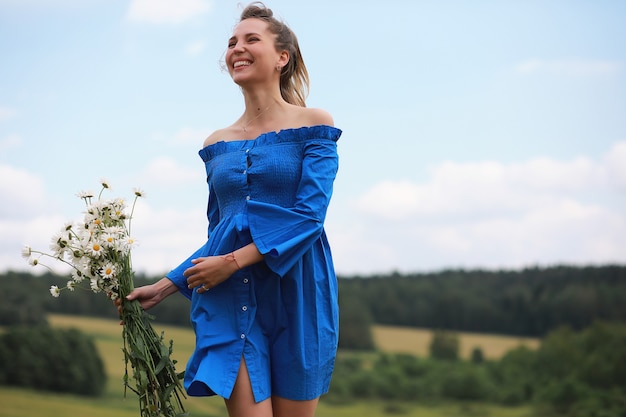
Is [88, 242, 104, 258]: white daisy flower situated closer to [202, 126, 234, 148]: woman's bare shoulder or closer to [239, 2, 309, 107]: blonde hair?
[202, 126, 234, 148]: woman's bare shoulder

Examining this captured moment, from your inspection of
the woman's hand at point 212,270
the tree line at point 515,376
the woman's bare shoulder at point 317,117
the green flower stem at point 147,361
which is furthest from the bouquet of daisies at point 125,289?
the tree line at point 515,376

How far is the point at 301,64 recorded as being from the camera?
3.40 metres

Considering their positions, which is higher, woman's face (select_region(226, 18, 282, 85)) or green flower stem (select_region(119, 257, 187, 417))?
woman's face (select_region(226, 18, 282, 85))

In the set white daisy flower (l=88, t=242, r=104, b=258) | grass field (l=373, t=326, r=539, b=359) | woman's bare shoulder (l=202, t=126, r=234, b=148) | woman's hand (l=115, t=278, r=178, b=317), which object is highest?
woman's bare shoulder (l=202, t=126, r=234, b=148)

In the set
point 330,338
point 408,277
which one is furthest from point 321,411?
point 330,338

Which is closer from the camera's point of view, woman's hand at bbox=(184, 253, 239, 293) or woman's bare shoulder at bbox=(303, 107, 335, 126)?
woman's hand at bbox=(184, 253, 239, 293)

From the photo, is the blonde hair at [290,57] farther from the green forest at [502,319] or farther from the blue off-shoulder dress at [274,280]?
the green forest at [502,319]

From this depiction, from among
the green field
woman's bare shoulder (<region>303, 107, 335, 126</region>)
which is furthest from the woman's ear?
the green field

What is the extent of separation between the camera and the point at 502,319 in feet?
76.5

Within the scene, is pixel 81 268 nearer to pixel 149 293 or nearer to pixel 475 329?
pixel 149 293

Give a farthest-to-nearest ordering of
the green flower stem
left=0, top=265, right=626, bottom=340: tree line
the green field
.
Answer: left=0, top=265, right=626, bottom=340: tree line < the green field < the green flower stem

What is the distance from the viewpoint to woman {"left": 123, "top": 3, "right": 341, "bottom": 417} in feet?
9.54

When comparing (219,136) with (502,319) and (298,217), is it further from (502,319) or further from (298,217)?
(502,319)

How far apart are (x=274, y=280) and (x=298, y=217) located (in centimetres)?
29
